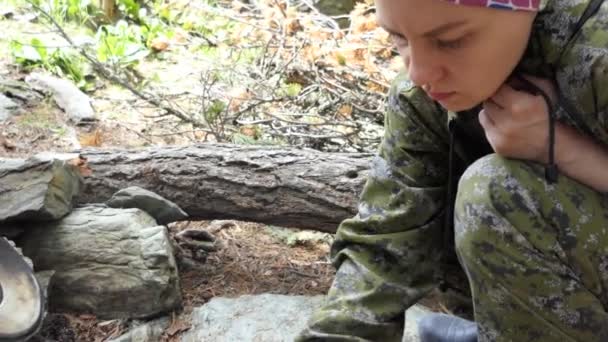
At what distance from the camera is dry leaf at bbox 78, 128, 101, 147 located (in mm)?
3191

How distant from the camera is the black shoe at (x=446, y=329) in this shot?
5.27ft

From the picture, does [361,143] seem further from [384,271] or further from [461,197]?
[461,197]

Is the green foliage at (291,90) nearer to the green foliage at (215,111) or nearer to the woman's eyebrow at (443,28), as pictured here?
the green foliage at (215,111)

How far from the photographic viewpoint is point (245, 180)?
224cm

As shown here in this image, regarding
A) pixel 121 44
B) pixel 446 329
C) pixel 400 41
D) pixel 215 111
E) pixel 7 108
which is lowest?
pixel 7 108

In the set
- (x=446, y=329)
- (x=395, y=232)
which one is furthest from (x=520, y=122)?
(x=446, y=329)

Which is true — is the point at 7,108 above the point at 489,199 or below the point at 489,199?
below

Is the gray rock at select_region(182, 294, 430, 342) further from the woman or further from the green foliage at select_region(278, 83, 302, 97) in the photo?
the green foliage at select_region(278, 83, 302, 97)

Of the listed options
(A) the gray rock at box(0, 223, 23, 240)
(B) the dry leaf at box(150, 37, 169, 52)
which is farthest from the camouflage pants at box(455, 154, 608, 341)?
(B) the dry leaf at box(150, 37, 169, 52)

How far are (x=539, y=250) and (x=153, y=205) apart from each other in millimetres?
1282

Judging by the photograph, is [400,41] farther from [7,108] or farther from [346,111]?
[7,108]

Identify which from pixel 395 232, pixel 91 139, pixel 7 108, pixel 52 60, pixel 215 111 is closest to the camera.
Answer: pixel 395 232

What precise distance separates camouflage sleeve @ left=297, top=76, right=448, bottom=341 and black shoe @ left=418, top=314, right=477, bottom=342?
0.16m

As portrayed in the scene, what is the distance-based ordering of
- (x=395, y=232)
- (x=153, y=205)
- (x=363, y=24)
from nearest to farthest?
1. (x=395, y=232)
2. (x=153, y=205)
3. (x=363, y=24)
